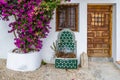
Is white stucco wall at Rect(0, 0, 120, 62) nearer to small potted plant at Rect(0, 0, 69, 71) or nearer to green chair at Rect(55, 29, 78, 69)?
green chair at Rect(55, 29, 78, 69)

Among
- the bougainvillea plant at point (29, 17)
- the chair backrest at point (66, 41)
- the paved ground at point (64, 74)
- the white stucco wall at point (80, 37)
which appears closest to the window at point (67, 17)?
the white stucco wall at point (80, 37)

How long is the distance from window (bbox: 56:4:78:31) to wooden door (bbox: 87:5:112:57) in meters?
0.71

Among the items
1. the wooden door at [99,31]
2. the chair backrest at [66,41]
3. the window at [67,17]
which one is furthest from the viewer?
the wooden door at [99,31]

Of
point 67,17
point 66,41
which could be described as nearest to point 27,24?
point 66,41

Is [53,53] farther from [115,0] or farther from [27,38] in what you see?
[115,0]

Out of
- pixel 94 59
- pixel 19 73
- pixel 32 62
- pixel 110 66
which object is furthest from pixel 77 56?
pixel 19 73

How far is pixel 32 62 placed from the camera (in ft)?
29.0

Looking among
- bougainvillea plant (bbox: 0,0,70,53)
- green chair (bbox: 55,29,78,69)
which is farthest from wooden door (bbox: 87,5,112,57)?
bougainvillea plant (bbox: 0,0,70,53)

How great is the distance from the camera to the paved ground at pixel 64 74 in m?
7.95

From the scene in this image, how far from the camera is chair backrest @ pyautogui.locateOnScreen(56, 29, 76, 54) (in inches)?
379

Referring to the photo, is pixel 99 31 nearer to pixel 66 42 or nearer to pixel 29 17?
pixel 66 42

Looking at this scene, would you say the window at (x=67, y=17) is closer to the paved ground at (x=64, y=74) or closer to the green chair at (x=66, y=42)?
the green chair at (x=66, y=42)

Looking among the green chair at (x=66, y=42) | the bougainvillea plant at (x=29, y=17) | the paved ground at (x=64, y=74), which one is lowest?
the paved ground at (x=64, y=74)

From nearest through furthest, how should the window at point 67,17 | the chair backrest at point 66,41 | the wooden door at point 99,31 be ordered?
the chair backrest at point 66,41, the window at point 67,17, the wooden door at point 99,31
